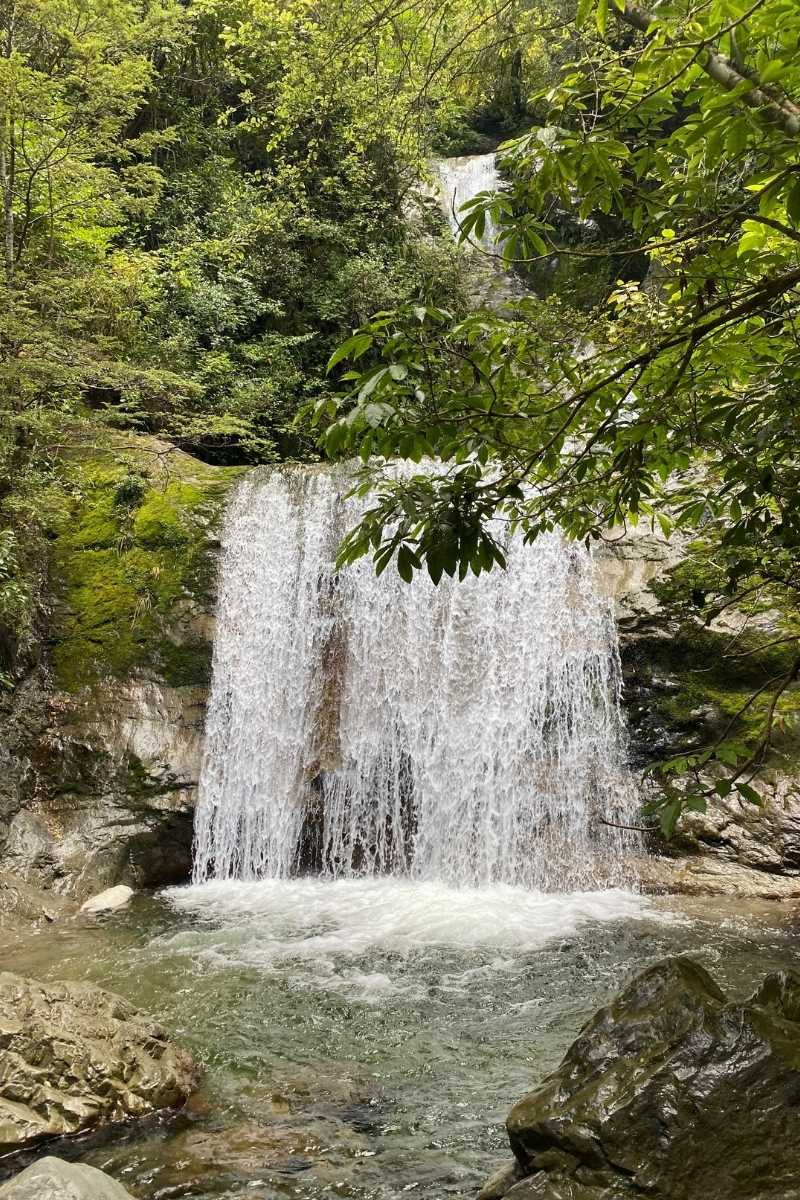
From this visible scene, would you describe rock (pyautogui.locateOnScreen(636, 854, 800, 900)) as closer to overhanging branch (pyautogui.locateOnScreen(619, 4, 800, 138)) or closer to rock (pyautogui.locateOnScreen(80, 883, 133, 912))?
rock (pyautogui.locateOnScreen(80, 883, 133, 912))

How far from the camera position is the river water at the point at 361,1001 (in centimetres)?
347

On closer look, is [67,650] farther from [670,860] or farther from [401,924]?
[670,860]

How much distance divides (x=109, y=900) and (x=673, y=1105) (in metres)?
6.62

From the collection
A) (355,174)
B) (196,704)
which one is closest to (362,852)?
(196,704)

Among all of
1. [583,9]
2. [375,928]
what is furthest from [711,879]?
[583,9]

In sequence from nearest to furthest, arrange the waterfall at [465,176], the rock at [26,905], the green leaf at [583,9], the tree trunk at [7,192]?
the green leaf at [583,9] < the rock at [26,905] < the tree trunk at [7,192] < the waterfall at [465,176]

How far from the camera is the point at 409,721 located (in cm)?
912

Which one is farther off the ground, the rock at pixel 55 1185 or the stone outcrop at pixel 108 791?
the stone outcrop at pixel 108 791

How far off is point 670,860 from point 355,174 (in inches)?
574

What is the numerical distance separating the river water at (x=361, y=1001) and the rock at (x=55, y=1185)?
69 centimetres

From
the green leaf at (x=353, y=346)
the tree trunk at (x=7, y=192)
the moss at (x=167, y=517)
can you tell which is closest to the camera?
the green leaf at (x=353, y=346)

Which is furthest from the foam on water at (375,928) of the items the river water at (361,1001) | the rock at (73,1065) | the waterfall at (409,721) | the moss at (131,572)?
the moss at (131,572)

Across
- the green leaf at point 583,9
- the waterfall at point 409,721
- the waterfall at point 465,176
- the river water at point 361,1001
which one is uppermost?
the waterfall at point 465,176

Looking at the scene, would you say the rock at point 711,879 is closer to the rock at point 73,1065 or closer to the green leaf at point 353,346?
the rock at point 73,1065
